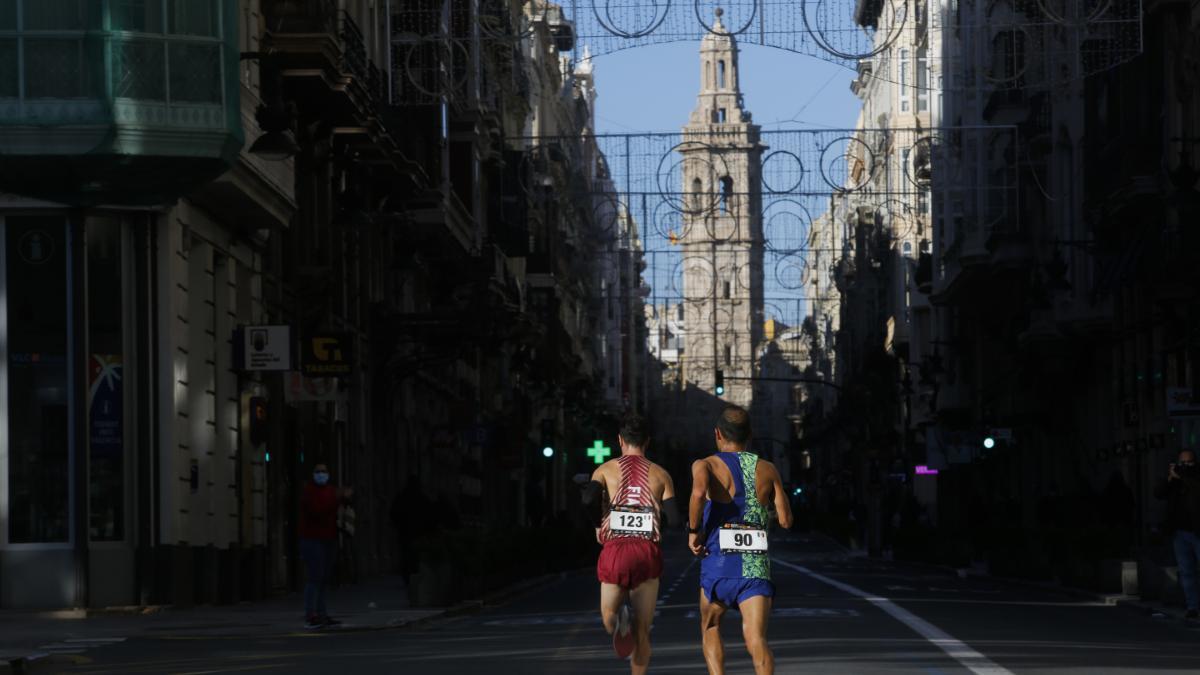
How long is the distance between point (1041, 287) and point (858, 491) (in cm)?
6949

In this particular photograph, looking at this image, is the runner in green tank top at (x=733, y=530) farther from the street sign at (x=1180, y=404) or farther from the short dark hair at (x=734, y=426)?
the street sign at (x=1180, y=404)

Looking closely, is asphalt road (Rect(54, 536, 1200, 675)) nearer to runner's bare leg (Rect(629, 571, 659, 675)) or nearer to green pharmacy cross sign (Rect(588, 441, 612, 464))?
runner's bare leg (Rect(629, 571, 659, 675))

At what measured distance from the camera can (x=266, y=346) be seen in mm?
32219

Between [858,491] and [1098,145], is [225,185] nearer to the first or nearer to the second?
[1098,145]

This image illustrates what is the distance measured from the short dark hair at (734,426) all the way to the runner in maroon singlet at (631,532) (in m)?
1.20

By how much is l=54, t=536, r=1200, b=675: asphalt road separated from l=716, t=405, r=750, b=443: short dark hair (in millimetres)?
3380

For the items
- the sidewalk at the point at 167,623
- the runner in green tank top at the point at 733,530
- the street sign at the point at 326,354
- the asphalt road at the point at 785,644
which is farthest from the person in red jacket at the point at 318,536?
the runner in green tank top at the point at 733,530

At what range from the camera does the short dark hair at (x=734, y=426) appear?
45.3ft

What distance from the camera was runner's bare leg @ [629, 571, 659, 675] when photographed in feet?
48.8

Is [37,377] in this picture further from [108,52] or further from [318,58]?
[318,58]

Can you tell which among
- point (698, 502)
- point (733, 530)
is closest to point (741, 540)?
point (733, 530)

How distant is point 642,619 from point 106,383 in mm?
14754

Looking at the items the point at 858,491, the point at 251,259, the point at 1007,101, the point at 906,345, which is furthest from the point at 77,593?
the point at 858,491

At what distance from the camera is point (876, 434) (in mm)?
102000
